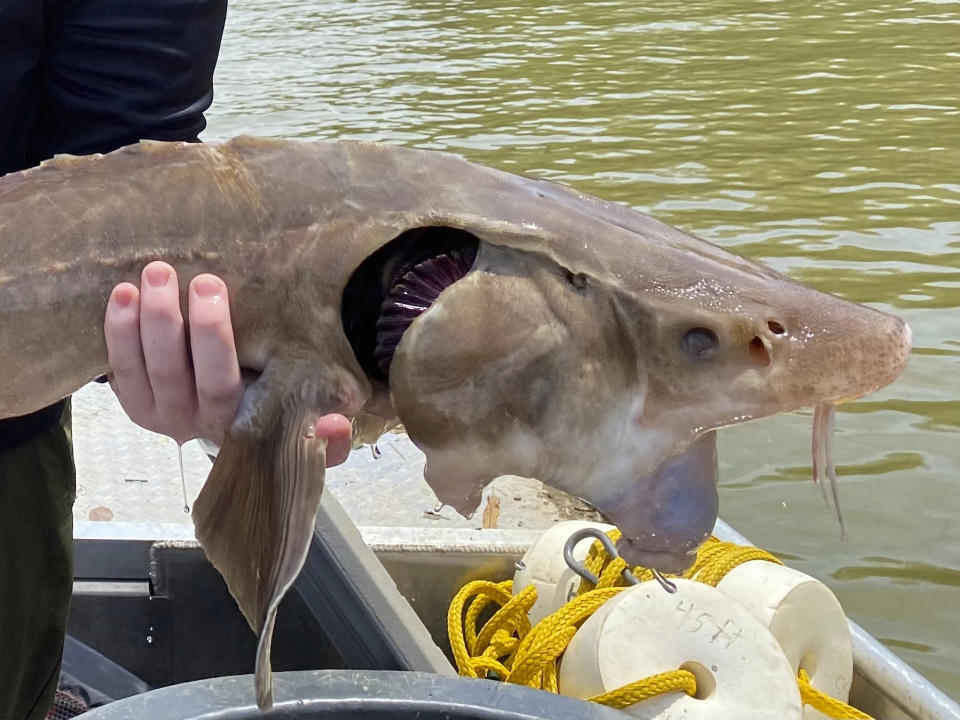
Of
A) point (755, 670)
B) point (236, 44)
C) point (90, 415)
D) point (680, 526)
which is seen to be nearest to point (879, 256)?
point (90, 415)

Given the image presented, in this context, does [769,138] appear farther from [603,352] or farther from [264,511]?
[264,511]

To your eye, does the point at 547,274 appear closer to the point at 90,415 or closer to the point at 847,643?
the point at 847,643

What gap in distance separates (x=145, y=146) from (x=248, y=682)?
0.68 m

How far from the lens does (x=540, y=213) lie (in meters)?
1.46

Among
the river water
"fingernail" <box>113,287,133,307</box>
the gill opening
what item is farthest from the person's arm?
the river water

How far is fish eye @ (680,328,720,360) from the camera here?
4.59 feet

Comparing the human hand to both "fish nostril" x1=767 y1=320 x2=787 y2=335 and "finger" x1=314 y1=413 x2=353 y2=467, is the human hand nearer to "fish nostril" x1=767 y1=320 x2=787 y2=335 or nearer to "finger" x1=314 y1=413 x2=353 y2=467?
"finger" x1=314 y1=413 x2=353 y2=467

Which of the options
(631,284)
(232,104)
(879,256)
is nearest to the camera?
(631,284)

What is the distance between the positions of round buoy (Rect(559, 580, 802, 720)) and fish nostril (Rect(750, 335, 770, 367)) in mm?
859

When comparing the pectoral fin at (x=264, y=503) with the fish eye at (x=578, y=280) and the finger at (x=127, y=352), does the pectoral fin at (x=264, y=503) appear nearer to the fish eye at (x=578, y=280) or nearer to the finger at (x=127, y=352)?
the finger at (x=127, y=352)

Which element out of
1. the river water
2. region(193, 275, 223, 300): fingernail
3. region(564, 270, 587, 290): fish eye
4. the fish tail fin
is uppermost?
region(564, 270, 587, 290): fish eye

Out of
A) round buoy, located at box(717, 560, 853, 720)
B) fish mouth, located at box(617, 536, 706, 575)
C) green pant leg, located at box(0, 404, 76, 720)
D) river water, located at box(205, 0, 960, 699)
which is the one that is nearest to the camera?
fish mouth, located at box(617, 536, 706, 575)

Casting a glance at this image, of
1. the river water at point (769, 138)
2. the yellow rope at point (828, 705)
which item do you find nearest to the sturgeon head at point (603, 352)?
the yellow rope at point (828, 705)

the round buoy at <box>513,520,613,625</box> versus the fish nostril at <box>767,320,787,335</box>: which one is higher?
the fish nostril at <box>767,320,787,335</box>
